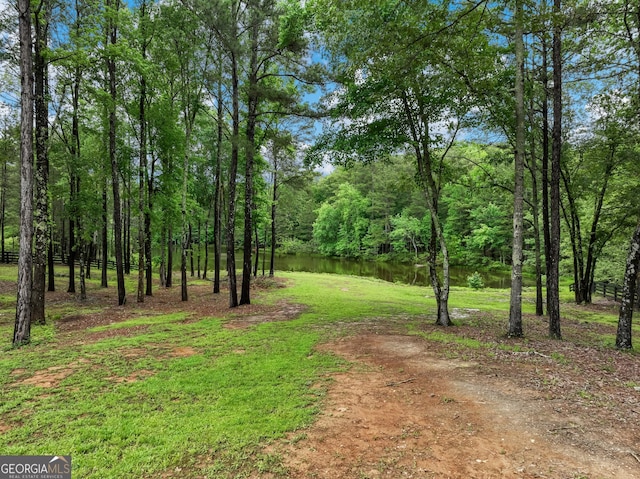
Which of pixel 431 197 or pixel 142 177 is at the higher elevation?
pixel 142 177

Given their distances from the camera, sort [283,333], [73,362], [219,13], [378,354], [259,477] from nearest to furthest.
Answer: [259,477] < [73,362] < [378,354] < [283,333] < [219,13]

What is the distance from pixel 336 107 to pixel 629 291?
349 inches

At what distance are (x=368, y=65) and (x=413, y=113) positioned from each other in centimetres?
245

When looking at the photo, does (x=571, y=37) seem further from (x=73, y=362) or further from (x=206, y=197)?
(x=206, y=197)

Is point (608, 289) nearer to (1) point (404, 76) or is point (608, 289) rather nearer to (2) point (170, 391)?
(1) point (404, 76)

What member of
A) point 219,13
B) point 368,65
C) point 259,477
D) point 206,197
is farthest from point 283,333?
point 206,197

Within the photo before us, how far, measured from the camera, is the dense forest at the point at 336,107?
763 cm

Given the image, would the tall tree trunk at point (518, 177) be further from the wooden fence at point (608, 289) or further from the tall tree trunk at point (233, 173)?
the wooden fence at point (608, 289)

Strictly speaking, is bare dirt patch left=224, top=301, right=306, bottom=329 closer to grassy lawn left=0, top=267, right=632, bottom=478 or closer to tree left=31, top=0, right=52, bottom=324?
grassy lawn left=0, top=267, right=632, bottom=478

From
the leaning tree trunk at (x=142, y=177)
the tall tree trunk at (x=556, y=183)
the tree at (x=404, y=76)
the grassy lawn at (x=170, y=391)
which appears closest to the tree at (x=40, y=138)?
the grassy lawn at (x=170, y=391)

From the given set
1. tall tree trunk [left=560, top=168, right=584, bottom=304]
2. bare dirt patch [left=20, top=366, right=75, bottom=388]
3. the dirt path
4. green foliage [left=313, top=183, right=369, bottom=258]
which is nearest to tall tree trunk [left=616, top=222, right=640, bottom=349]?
the dirt path

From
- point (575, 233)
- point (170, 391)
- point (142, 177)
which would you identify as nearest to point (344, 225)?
Result: point (575, 233)

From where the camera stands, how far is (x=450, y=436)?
3.66 metres

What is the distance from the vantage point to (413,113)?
988cm
